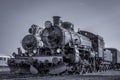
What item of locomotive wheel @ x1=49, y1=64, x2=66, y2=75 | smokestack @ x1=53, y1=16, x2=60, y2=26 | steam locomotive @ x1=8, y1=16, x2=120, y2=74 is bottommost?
locomotive wheel @ x1=49, y1=64, x2=66, y2=75

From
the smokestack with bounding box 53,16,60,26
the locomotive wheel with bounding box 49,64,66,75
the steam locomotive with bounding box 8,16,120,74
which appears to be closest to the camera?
the locomotive wheel with bounding box 49,64,66,75

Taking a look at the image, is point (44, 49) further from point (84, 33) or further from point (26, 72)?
point (84, 33)

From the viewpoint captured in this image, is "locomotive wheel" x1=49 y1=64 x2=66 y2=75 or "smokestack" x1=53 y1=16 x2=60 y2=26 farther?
"smokestack" x1=53 y1=16 x2=60 y2=26

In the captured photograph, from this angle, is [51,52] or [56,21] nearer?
[51,52]

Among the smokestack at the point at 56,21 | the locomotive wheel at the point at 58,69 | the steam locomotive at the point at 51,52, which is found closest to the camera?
the locomotive wheel at the point at 58,69

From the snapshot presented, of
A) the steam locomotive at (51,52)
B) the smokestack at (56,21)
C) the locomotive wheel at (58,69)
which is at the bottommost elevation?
the locomotive wheel at (58,69)

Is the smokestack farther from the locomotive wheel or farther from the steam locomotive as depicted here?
the locomotive wheel

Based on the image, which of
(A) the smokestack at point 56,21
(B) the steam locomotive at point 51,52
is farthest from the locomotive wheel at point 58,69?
(A) the smokestack at point 56,21

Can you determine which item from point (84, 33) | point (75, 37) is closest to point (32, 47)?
point (75, 37)

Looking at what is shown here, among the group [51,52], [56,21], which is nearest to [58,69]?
[51,52]

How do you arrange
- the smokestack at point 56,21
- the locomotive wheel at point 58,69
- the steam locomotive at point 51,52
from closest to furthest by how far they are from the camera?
1. the locomotive wheel at point 58,69
2. the steam locomotive at point 51,52
3. the smokestack at point 56,21

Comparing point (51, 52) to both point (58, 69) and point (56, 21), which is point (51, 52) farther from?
point (56, 21)

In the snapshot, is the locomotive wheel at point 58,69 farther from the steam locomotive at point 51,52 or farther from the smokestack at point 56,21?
the smokestack at point 56,21

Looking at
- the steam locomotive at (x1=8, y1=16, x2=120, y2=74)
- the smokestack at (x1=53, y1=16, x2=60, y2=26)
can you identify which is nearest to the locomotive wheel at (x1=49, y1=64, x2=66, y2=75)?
the steam locomotive at (x1=8, y1=16, x2=120, y2=74)
